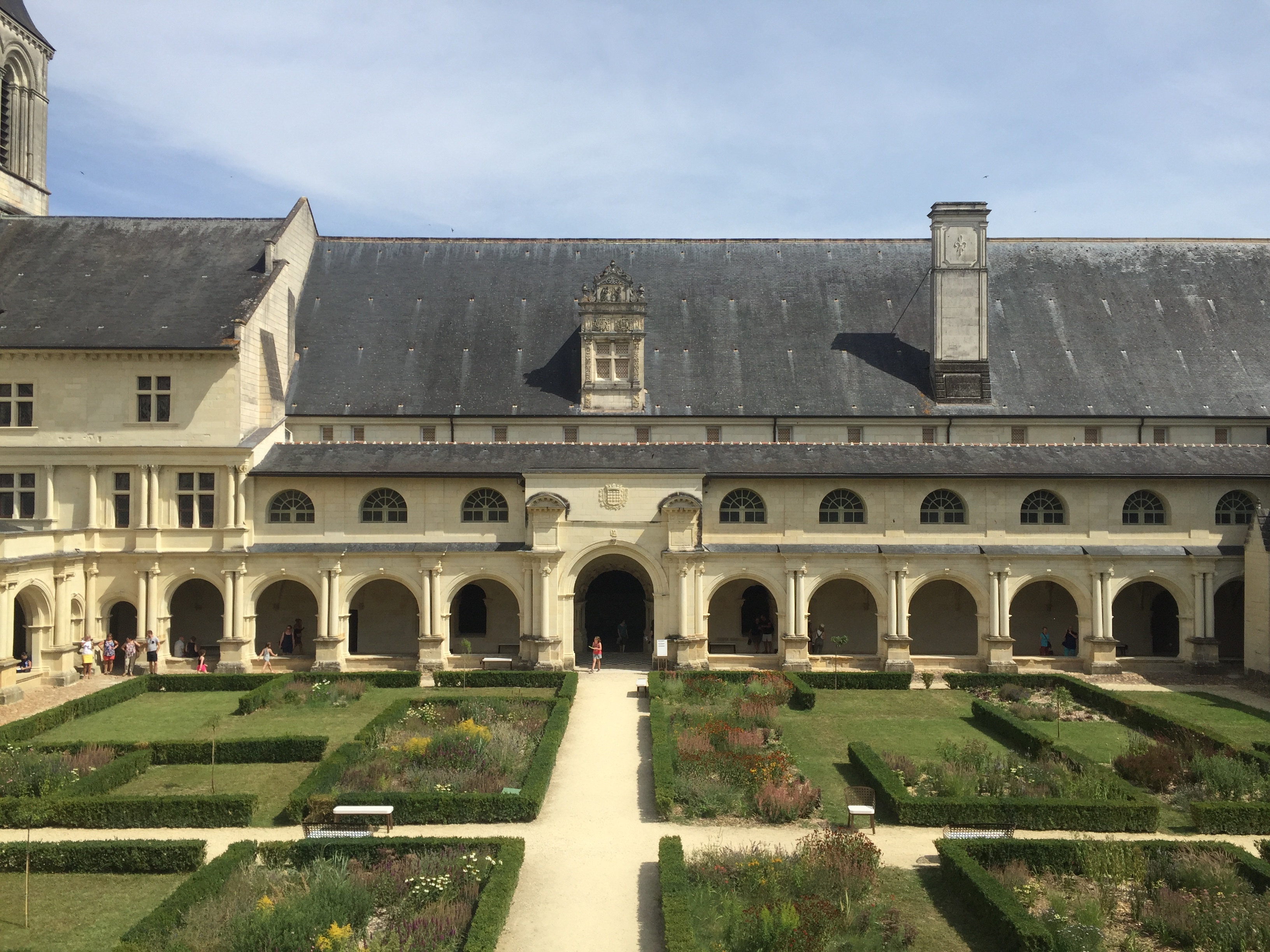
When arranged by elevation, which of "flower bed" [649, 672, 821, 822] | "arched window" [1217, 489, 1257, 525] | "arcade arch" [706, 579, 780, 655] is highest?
"arched window" [1217, 489, 1257, 525]

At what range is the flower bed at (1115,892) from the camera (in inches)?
588

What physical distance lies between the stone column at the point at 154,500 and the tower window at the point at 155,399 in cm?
199

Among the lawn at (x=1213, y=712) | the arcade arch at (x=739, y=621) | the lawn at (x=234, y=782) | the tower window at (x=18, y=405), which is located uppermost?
the tower window at (x=18, y=405)

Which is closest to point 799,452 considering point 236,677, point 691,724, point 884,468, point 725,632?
point 884,468

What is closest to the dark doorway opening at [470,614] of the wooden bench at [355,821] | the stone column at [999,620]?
the stone column at [999,620]

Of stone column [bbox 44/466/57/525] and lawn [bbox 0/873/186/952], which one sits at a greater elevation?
stone column [bbox 44/466/57/525]

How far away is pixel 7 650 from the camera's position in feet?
106

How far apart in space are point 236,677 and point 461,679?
7.96 meters

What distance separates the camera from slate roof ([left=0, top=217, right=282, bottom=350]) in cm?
3825

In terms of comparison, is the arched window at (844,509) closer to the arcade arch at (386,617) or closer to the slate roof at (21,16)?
the arcade arch at (386,617)

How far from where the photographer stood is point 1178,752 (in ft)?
79.8

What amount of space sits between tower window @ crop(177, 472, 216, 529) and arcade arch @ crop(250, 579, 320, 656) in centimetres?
420

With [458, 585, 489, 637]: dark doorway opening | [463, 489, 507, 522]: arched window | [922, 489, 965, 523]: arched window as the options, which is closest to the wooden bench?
[463, 489, 507, 522]: arched window

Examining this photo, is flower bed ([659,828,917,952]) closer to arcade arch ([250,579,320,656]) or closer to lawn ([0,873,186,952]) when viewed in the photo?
lawn ([0,873,186,952])
